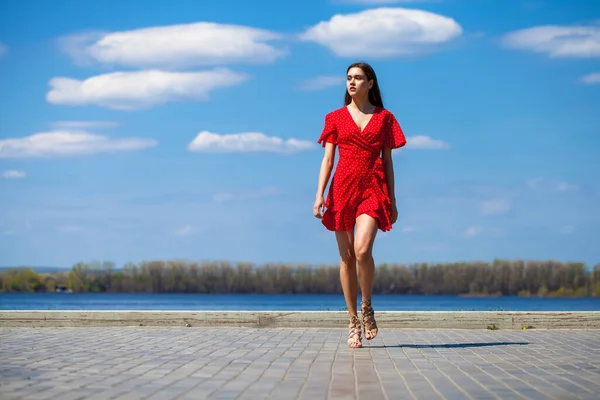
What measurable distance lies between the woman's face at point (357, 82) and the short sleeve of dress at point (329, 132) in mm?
322

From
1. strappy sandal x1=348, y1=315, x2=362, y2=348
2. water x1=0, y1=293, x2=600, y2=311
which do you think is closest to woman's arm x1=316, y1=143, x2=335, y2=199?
strappy sandal x1=348, y1=315, x2=362, y2=348

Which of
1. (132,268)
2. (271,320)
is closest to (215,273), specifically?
(132,268)

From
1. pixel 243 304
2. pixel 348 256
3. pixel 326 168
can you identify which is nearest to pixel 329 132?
pixel 326 168

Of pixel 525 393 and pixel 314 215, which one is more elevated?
pixel 314 215

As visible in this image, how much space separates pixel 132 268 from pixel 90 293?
9.41m

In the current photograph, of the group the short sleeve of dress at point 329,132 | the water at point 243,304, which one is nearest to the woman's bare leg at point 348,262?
the short sleeve of dress at point 329,132

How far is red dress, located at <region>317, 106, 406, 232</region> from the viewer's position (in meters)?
8.32

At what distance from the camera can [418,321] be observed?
10836 mm

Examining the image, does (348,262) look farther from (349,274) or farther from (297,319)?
(297,319)

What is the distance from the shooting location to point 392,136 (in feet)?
28.2

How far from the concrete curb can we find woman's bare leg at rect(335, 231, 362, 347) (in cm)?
238

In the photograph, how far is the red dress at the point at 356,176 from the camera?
832 cm

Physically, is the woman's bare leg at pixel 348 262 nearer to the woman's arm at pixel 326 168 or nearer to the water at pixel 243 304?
the woman's arm at pixel 326 168

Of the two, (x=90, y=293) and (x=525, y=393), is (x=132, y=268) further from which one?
(x=525, y=393)
